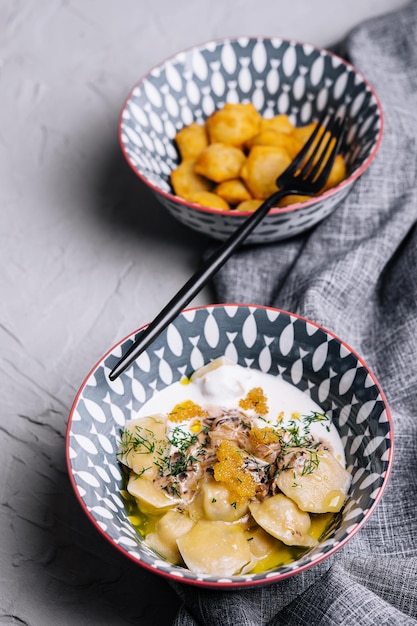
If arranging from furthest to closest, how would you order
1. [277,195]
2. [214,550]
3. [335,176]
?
[335,176], [277,195], [214,550]

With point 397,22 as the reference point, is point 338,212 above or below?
below

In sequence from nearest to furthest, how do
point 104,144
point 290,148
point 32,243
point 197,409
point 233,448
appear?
1. point 233,448
2. point 197,409
3. point 290,148
4. point 32,243
5. point 104,144

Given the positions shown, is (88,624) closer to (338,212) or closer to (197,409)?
(197,409)

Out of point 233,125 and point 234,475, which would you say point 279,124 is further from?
point 234,475

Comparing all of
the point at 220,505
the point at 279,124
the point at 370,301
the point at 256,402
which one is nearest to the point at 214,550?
the point at 220,505

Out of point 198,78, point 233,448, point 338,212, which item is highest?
point 198,78

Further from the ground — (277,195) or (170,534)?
(277,195)

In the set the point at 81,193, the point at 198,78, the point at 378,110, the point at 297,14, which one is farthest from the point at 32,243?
the point at 297,14
